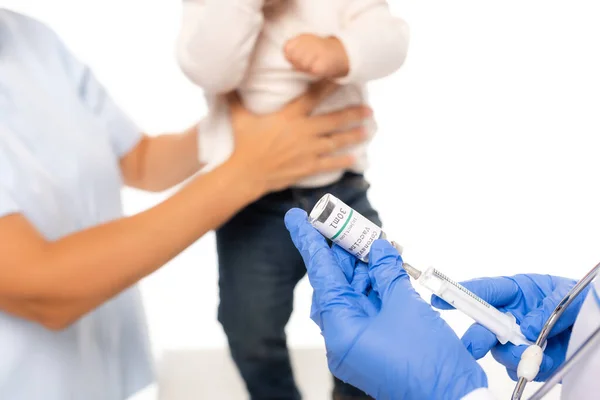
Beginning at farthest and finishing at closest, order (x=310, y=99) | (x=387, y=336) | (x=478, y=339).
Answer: (x=310, y=99)
(x=478, y=339)
(x=387, y=336)

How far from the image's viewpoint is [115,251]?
2.20ft

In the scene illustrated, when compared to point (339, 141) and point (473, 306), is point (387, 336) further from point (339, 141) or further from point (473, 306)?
point (339, 141)

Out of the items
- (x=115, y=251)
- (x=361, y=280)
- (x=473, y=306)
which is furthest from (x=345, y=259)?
(x=115, y=251)

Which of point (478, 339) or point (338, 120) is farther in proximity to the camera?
point (338, 120)

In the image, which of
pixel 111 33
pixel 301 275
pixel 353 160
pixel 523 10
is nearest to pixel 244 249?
pixel 301 275

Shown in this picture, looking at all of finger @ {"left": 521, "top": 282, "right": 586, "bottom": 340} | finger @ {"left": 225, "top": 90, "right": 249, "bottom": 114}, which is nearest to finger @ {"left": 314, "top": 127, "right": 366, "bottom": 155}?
finger @ {"left": 225, "top": 90, "right": 249, "bottom": 114}

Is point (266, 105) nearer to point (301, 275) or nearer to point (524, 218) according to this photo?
point (301, 275)

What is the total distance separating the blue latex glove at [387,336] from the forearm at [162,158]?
369 millimetres

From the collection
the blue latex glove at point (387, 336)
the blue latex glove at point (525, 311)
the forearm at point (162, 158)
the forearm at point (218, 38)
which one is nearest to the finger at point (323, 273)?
the blue latex glove at point (387, 336)

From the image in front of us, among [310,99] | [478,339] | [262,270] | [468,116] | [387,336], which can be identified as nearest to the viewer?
[387,336]

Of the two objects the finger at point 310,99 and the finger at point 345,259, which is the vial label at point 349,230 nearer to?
the finger at point 345,259

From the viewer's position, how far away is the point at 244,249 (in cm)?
95

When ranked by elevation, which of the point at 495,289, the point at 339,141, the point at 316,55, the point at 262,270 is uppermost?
the point at 316,55

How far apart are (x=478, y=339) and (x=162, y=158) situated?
53cm
